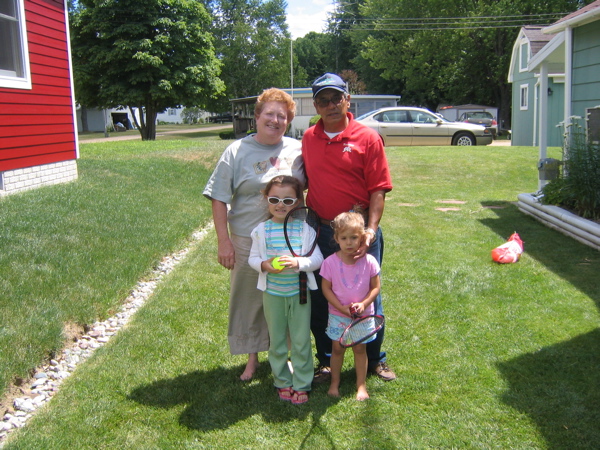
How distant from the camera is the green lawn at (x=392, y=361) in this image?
284 cm

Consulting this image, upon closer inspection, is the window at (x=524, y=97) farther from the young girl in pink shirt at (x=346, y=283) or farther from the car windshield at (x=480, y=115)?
the young girl in pink shirt at (x=346, y=283)

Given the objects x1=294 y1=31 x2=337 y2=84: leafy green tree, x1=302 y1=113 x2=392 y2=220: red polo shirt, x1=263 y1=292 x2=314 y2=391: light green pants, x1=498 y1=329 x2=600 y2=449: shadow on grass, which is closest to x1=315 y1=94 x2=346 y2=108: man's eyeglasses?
x1=302 y1=113 x2=392 y2=220: red polo shirt

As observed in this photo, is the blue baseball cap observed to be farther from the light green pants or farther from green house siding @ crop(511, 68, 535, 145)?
green house siding @ crop(511, 68, 535, 145)

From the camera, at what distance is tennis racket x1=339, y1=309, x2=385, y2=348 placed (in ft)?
9.89

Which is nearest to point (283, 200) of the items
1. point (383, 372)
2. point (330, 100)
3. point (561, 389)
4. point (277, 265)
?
point (277, 265)

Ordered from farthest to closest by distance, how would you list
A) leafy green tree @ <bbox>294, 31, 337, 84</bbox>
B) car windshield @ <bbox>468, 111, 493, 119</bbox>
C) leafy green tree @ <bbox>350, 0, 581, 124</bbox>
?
leafy green tree @ <bbox>294, 31, 337, 84</bbox>, leafy green tree @ <bbox>350, 0, 581, 124</bbox>, car windshield @ <bbox>468, 111, 493, 119</bbox>

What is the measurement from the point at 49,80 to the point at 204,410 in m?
7.57

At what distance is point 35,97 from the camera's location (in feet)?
27.9

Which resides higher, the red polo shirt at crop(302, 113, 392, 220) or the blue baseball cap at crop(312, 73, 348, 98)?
the blue baseball cap at crop(312, 73, 348, 98)

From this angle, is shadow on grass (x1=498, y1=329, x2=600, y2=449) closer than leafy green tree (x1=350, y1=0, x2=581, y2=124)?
Yes

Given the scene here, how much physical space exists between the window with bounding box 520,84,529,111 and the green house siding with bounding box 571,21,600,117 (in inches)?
569

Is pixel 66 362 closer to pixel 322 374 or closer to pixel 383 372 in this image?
pixel 322 374

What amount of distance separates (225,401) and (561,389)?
188 centimetres

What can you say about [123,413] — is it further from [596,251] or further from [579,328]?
[596,251]
